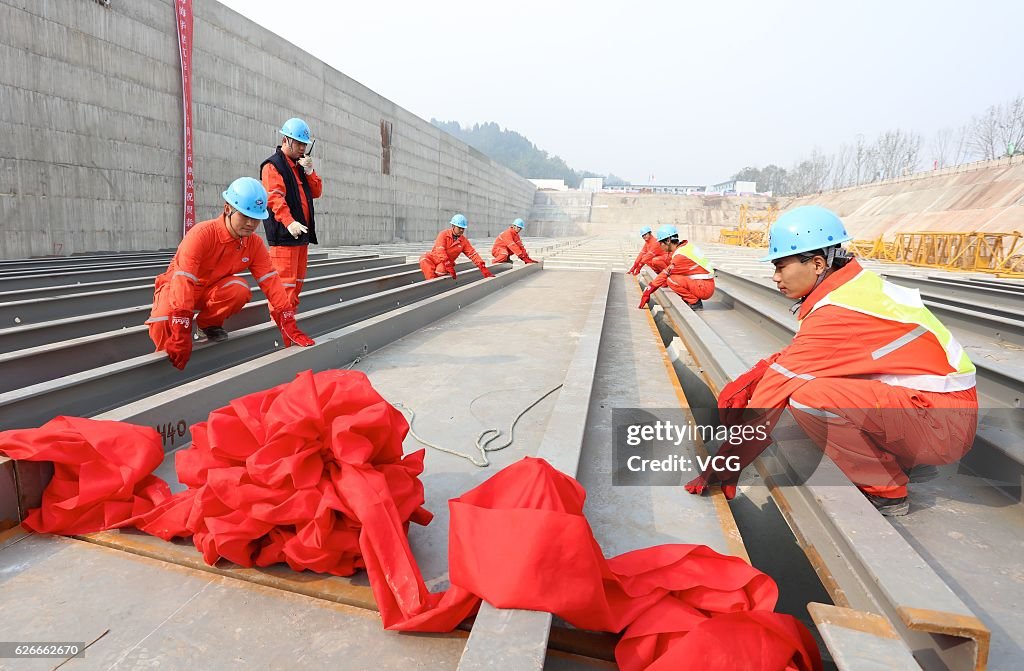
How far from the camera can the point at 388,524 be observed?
1731 millimetres

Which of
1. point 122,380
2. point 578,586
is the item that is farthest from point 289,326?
point 578,586

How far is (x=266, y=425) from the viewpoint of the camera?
1.92 m

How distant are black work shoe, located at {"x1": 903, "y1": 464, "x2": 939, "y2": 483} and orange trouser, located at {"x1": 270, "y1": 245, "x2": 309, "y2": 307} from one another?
4.51m

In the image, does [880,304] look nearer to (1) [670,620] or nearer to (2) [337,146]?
(1) [670,620]

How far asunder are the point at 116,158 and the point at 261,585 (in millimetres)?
11773

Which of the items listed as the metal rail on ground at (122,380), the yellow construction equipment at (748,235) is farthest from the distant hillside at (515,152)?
the metal rail on ground at (122,380)

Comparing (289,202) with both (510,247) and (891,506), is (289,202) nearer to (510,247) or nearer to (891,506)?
(891,506)

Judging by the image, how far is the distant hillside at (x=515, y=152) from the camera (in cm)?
13800

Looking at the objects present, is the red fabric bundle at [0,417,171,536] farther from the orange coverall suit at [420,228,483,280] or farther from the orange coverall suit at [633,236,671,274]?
the orange coverall suit at [633,236,671,274]

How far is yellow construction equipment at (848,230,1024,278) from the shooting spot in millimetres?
16734

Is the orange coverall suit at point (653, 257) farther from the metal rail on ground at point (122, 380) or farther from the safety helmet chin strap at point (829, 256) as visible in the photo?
the safety helmet chin strap at point (829, 256)

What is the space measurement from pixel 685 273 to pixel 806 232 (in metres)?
5.56

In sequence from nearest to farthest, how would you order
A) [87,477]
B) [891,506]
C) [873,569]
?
1. [873,569]
2. [87,477]
3. [891,506]

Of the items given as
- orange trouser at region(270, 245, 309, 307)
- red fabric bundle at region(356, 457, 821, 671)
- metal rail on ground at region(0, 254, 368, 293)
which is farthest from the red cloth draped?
metal rail on ground at region(0, 254, 368, 293)
